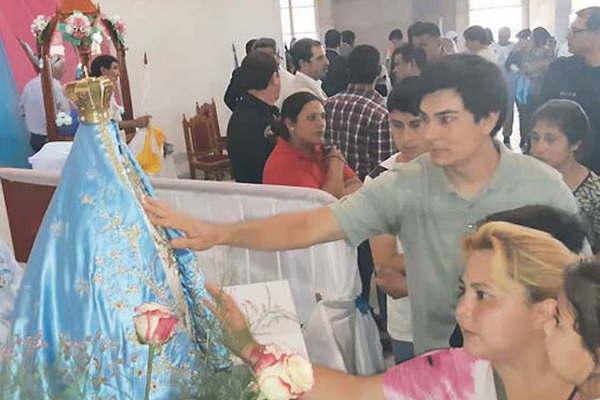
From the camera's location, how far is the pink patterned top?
3.49 feet

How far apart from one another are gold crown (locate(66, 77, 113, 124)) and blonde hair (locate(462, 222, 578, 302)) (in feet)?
1.79

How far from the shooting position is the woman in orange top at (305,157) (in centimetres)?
226

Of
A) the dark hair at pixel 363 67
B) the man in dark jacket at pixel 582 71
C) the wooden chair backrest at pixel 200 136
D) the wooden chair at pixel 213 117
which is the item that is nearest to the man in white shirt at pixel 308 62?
the dark hair at pixel 363 67

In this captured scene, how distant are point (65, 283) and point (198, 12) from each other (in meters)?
5.31

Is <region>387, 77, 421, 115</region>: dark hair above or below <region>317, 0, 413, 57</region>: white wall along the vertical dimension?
below

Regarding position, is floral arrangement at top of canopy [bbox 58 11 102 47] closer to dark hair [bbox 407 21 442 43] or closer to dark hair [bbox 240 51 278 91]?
dark hair [bbox 240 51 278 91]

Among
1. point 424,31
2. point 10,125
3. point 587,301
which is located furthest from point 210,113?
point 587,301

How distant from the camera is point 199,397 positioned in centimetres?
78

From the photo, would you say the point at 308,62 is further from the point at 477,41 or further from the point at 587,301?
the point at 587,301

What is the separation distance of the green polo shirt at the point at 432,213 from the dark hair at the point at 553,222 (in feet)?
0.65

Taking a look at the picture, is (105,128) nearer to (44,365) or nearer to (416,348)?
(44,365)

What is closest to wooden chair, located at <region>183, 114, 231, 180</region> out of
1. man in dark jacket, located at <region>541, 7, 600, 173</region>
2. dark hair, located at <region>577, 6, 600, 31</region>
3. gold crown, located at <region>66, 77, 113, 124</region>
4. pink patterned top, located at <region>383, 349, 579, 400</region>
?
man in dark jacket, located at <region>541, 7, 600, 173</region>

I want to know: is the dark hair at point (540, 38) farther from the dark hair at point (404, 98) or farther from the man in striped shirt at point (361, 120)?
the dark hair at point (404, 98)

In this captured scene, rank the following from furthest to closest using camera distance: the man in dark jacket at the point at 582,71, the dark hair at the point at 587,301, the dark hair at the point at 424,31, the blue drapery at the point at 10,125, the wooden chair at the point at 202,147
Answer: the wooden chair at the point at 202,147, the blue drapery at the point at 10,125, the dark hair at the point at 424,31, the man in dark jacket at the point at 582,71, the dark hair at the point at 587,301
